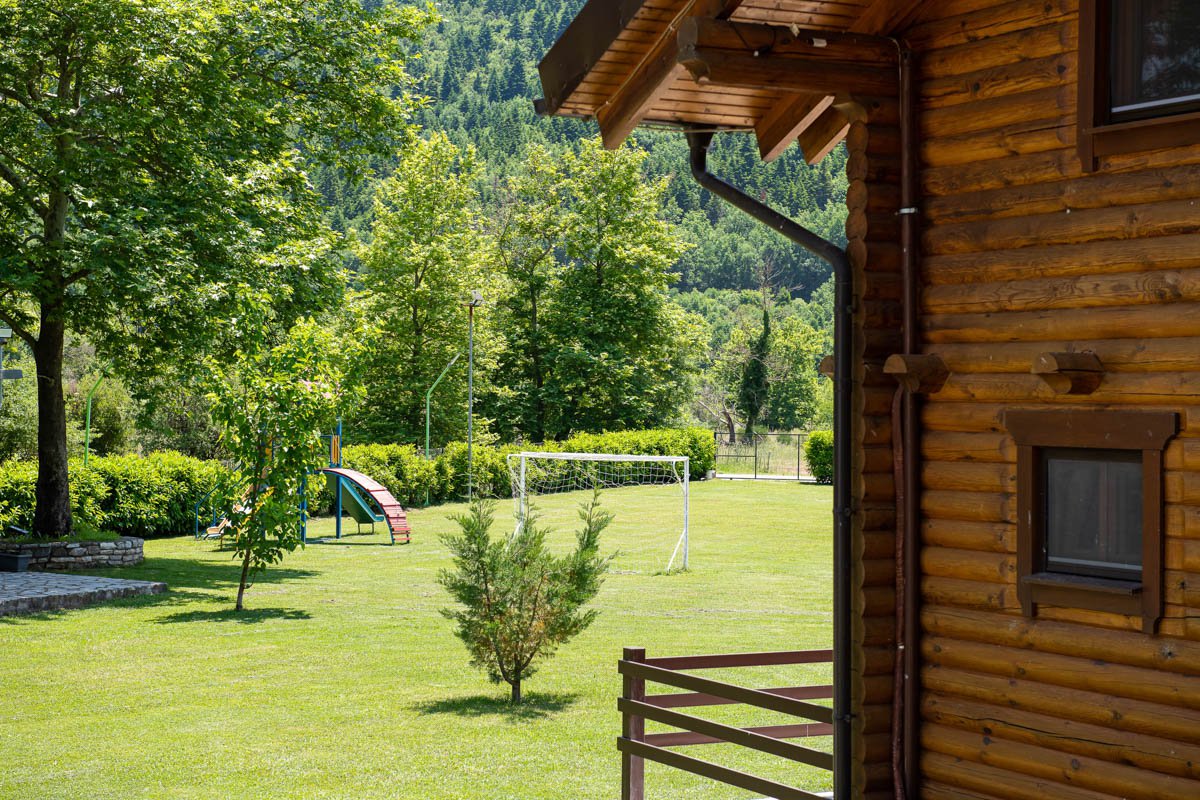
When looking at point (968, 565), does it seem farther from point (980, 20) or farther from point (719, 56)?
point (719, 56)

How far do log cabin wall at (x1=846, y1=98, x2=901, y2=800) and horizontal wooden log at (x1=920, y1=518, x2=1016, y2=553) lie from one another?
0.23m

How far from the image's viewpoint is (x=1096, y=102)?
5199mm

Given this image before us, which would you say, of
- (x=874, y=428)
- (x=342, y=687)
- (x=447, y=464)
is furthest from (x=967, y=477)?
(x=447, y=464)

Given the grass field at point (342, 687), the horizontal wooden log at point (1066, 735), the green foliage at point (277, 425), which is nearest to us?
the horizontal wooden log at point (1066, 735)

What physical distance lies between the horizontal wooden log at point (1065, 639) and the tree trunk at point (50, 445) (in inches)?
767

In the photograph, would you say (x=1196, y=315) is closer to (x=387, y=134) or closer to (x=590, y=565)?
Result: (x=590, y=565)

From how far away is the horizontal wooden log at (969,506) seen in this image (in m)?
5.56

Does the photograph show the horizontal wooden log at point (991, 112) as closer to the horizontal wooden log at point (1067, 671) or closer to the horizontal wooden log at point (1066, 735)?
the horizontal wooden log at point (1067, 671)

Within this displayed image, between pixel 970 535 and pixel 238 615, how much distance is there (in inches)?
556

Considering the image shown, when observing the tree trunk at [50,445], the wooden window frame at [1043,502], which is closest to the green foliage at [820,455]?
the tree trunk at [50,445]

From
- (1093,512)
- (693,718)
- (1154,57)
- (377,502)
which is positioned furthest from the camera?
(377,502)

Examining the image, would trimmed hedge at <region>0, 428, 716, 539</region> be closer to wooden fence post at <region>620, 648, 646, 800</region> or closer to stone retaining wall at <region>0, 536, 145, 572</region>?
stone retaining wall at <region>0, 536, 145, 572</region>

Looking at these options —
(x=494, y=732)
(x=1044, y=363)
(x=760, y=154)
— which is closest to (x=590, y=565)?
(x=494, y=732)

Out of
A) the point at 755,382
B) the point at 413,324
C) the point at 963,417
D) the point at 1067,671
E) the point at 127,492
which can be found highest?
the point at 413,324
